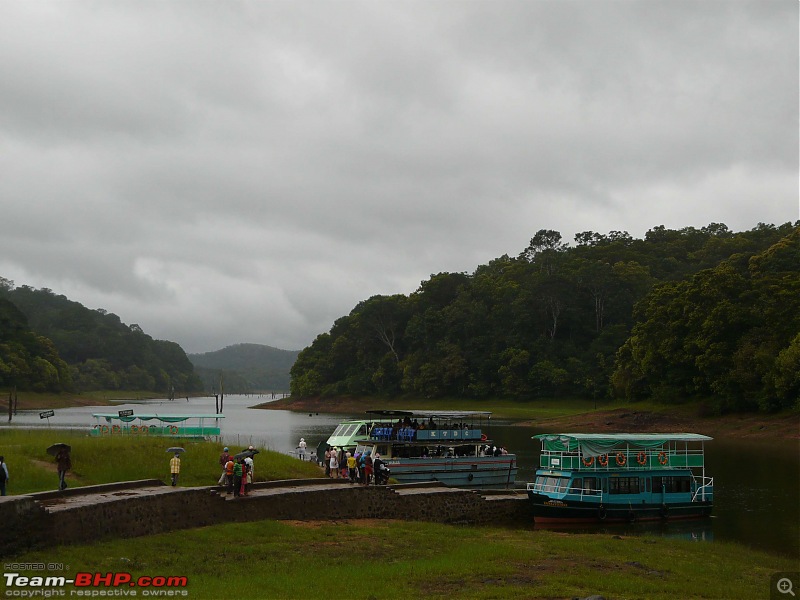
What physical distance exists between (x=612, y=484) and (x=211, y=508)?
21950 millimetres

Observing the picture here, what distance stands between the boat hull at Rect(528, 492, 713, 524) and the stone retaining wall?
99 centimetres

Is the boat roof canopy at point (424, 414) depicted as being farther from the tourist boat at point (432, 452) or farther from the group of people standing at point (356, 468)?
the group of people standing at point (356, 468)

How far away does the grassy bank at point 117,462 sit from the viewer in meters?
30.5

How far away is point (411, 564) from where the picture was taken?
2253 centimetres

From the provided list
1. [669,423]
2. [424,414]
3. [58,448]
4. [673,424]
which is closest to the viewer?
[58,448]

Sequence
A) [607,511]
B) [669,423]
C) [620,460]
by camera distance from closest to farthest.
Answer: [607,511], [620,460], [669,423]

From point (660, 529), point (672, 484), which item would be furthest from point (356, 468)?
point (672, 484)

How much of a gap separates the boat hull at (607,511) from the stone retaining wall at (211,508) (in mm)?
990

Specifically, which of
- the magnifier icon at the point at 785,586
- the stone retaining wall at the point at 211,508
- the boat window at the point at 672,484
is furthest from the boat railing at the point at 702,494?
the magnifier icon at the point at 785,586

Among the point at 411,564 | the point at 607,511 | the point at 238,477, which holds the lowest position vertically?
the point at 607,511

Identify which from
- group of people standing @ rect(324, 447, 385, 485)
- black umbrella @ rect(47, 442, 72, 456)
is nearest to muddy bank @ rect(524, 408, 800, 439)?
group of people standing @ rect(324, 447, 385, 485)

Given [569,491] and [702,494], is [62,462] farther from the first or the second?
[702,494]

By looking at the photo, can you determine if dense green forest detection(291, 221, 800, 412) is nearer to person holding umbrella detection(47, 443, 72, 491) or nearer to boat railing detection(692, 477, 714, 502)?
boat railing detection(692, 477, 714, 502)

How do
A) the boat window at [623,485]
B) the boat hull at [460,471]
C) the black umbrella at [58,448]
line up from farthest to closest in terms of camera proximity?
the boat hull at [460,471]
the boat window at [623,485]
the black umbrella at [58,448]
